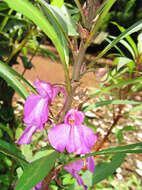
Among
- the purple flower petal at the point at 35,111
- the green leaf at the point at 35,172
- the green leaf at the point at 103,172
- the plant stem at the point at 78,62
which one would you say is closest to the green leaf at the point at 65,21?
the plant stem at the point at 78,62

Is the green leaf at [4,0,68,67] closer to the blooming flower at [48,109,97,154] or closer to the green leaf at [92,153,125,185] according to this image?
the blooming flower at [48,109,97,154]

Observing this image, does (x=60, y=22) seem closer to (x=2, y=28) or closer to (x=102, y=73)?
(x=102, y=73)

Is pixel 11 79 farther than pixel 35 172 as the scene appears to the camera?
Yes

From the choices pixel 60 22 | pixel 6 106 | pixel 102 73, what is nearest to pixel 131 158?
pixel 6 106

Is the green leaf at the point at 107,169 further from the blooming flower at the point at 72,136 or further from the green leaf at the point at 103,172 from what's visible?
the blooming flower at the point at 72,136

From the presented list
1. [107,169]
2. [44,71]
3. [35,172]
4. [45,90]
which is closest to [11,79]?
[45,90]

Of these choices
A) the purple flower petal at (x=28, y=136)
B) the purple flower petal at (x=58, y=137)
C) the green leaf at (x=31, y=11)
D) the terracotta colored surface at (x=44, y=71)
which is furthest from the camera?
the terracotta colored surface at (x=44, y=71)

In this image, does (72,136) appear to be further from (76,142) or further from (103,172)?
(103,172)
